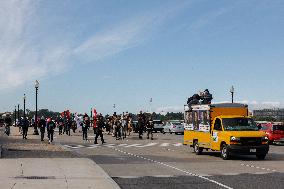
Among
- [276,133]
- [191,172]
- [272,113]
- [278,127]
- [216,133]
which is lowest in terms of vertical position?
[191,172]

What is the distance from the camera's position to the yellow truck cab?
2209 cm

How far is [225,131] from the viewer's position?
896 inches

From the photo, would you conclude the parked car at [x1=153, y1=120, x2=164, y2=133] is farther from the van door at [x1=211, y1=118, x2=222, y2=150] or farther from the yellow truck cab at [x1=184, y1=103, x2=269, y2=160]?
the van door at [x1=211, y1=118, x2=222, y2=150]

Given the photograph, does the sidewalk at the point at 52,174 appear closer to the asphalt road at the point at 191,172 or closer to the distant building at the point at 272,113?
the asphalt road at the point at 191,172

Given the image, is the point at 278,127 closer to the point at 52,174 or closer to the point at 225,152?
the point at 225,152

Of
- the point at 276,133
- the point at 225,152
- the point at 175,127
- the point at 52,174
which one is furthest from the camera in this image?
the point at 175,127

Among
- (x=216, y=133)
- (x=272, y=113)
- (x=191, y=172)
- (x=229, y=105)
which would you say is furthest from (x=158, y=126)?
(x=272, y=113)

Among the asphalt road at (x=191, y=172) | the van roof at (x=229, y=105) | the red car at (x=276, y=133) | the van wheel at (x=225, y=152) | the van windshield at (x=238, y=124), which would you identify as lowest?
the asphalt road at (x=191, y=172)

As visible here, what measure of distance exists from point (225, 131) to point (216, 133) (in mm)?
797

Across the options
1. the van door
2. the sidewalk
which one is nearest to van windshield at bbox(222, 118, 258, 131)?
the van door

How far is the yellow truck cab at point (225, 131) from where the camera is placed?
870 inches

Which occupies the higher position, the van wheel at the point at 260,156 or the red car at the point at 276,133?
the red car at the point at 276,133

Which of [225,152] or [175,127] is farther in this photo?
[175,127]

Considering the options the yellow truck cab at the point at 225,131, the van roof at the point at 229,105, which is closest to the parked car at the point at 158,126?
the yellow truck cab at the point at 225,131
